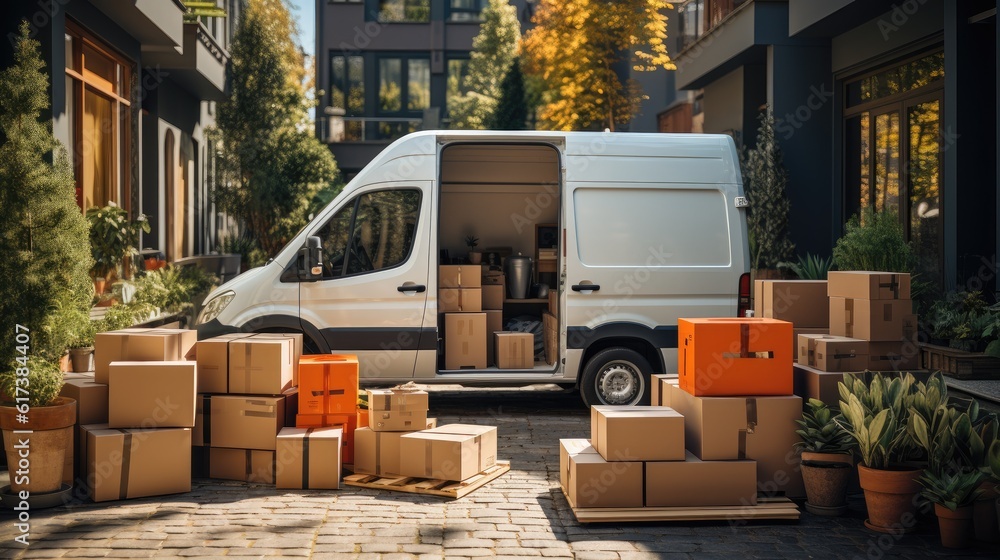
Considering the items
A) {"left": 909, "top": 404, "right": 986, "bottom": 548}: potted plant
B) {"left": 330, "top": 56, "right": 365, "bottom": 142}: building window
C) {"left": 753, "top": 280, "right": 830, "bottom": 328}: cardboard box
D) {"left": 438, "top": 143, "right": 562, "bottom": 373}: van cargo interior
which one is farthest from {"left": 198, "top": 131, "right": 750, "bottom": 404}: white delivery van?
{"left": 330, "top": 56, "right": 365, "bottom": 142}: building window

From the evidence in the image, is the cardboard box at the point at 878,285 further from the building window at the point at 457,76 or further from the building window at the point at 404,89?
the building window at the point at 457,76

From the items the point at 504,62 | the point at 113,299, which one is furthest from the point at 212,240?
the point at 504,62

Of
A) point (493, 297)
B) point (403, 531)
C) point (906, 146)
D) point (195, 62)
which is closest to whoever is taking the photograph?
point (403, 531)

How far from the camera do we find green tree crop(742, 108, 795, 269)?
1475cm

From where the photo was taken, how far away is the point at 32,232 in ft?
21.5

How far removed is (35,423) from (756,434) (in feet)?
15.2

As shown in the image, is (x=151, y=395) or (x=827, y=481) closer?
(x=827, y=481)

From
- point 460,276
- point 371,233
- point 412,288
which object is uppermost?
point 371,233

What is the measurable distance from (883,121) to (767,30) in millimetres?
2913

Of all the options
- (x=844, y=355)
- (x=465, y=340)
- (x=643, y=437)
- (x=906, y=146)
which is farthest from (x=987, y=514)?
(x=906, y=146)

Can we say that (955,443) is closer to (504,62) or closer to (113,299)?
(113,299)

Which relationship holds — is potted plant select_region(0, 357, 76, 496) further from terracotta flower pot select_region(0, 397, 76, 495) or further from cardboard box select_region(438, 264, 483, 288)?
cardboard box select_region(438, 264, 483, 288)

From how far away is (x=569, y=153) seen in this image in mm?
9336

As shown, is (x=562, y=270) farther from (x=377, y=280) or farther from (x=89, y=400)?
(x=89, y=400)
